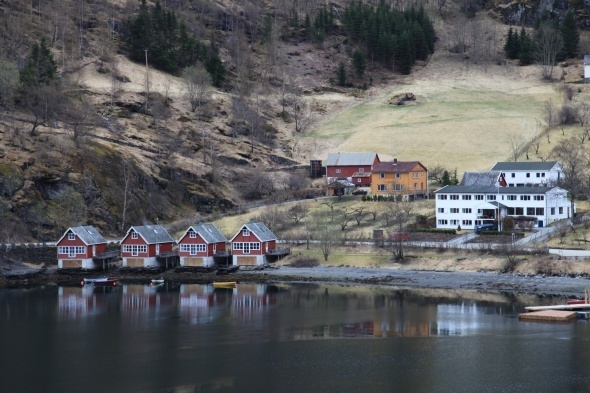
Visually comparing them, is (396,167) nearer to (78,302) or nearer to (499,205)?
(499,205)

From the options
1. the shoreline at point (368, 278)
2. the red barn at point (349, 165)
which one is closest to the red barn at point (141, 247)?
the shoreline at point (368, 278)

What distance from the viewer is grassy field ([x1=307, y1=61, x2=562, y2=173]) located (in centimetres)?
12456

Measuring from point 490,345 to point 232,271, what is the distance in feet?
119

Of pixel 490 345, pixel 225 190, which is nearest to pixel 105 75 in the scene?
pixel 225 190

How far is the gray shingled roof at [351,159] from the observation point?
117 meters

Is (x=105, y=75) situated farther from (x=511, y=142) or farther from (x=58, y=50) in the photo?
(x=511, y=142)

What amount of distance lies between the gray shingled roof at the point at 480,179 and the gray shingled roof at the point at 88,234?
37894 mm

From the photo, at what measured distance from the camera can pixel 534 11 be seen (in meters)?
173

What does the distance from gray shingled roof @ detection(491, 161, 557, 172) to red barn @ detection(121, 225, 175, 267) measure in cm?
3891

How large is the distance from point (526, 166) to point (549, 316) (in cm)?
4425

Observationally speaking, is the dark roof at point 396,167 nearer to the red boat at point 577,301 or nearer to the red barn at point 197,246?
the red barn at point 197,246

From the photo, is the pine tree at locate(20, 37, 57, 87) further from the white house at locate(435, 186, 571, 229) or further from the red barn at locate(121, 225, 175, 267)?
the white house at locate(435, 186, 571, 229)

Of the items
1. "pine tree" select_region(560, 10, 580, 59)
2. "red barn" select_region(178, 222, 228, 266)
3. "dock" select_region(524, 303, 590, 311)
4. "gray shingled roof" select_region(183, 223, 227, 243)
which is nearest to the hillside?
"pine tree" select_region(560, 10, 580, 59)

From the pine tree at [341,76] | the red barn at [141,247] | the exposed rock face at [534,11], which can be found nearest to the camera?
the red barn at [141,247]
